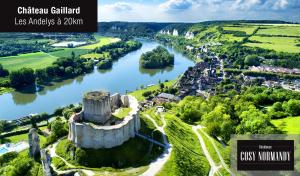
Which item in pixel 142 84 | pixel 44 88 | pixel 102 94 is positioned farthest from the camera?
pixel 142 84

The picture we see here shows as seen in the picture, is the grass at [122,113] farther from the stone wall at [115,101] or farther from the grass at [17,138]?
the grass at [17,138]

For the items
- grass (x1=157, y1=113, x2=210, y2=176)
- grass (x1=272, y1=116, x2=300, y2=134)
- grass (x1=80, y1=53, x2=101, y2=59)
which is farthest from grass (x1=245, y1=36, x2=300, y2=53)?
grass (x1=157, y1=113, x2=210, y2=176)

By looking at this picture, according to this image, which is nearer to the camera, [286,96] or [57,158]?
[57,158]

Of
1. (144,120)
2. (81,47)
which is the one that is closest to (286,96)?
(144,120)

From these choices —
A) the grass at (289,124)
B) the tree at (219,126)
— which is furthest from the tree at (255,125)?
the grass at (289,124)

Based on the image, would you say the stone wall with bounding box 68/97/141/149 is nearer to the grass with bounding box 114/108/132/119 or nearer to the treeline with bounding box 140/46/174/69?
the grass with bounding box 114/108/132/119

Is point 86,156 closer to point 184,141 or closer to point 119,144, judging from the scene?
point 119,144
